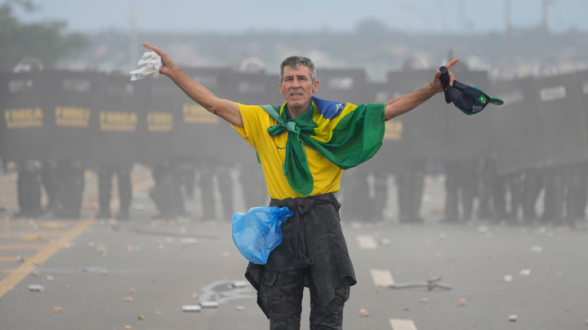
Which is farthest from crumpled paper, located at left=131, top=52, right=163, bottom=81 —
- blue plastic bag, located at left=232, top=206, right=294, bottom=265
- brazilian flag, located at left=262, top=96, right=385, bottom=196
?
blue plastic bag, located at left=232, top=206, right=294, bottom=265

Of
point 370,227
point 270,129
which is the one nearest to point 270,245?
point 270,129

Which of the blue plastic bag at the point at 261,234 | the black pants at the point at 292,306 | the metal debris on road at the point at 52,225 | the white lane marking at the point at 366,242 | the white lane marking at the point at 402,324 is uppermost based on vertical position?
the blue plastic bag at the point at 261,234

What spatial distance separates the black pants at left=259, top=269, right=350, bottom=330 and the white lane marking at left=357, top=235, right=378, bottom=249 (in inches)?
273

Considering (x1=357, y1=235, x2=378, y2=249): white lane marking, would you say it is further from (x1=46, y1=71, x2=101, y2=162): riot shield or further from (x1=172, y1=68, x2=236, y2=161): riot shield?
(x1=46, y1=71, x2=101, y2=162): riot shield

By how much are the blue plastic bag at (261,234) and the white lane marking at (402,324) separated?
2.32m

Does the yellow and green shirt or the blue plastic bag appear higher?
the yellow and green shirt

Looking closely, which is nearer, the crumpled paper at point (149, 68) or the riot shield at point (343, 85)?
the crumpled paper at point (149, 68)

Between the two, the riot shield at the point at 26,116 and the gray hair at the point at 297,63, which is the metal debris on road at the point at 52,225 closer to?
the riot shield at the point at 26,116

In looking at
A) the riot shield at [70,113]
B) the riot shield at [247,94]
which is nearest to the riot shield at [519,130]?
the riot shield at [247,94]

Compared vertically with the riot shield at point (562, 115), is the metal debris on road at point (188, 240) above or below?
below

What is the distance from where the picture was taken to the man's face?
526 centimetres

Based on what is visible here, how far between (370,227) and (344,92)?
2300 millimetres

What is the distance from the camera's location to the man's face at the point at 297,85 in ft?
17.3

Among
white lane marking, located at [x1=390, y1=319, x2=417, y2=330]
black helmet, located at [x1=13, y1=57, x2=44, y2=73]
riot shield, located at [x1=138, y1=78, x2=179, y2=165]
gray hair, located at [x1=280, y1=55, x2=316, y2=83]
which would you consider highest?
black helmet, located at [x1=13, y1=57, x2=44, y2=73]
